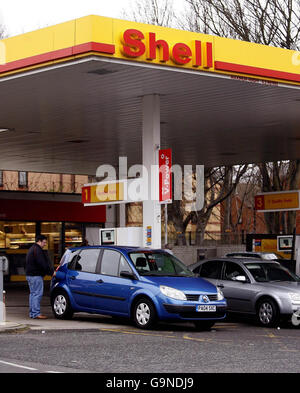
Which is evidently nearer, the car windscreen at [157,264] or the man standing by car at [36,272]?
the car windscreen at [157,264]

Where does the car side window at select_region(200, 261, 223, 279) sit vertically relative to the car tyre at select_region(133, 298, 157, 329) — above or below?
above

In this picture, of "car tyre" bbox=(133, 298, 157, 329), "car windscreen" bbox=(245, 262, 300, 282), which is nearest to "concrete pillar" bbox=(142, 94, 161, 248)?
"car windscreen" bbox=(245, 262, 300, 282)

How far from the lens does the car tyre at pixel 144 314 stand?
1568 cm

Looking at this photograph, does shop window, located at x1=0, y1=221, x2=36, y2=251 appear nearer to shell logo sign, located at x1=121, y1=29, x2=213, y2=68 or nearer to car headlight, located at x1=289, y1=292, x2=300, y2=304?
shell logo sign, located at x1=121, y1=29, x2=213, y2=68

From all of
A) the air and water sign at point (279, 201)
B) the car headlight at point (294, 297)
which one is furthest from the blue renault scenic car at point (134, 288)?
the air and water sign at point (279, 201)

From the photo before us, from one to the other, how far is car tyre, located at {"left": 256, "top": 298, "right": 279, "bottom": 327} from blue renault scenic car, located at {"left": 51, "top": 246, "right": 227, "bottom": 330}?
157cm

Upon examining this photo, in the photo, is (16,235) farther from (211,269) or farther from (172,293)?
(172,293)

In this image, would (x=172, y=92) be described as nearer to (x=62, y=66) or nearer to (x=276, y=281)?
(x=62, y=66)

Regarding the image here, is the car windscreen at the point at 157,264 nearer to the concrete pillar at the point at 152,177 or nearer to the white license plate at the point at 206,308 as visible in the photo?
the white license plate at the point at 206,308

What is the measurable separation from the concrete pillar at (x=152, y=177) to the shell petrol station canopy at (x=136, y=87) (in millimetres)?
375

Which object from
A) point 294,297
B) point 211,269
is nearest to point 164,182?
point 211,269

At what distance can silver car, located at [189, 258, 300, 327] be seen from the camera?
17.4 m

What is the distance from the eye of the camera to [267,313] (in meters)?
17.6

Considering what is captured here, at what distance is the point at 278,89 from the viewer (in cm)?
1948
